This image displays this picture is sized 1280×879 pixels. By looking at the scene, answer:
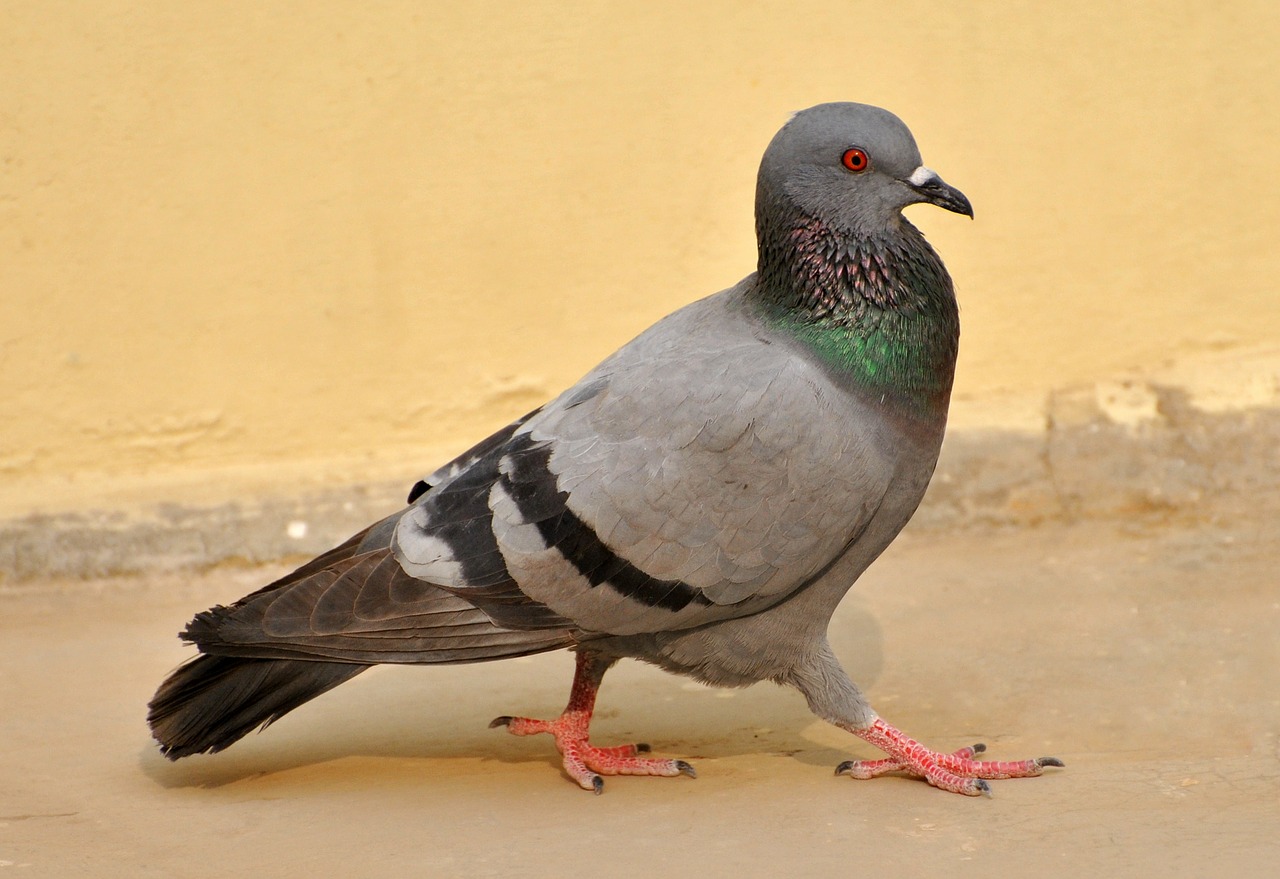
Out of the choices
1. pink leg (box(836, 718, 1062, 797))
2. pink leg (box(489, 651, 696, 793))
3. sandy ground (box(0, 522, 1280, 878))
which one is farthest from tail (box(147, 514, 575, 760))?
pink leg (box(836, 718, 1062, 797))

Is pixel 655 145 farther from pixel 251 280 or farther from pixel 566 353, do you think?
pixel 251 280

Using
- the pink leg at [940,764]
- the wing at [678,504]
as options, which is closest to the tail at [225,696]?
the wing at [678,504]

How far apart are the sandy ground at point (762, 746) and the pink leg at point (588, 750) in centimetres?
5

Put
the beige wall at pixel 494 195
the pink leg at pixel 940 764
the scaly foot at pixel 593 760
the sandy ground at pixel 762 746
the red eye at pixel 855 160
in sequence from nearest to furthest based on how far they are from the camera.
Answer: the sandy ground at pixel 762 746 < the red eye at pixel 855 160 < the pink leg at pixel 940 764 < the scaly foot at pixel 593 760 < the beige wall at pixel 494 195

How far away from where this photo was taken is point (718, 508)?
3.54 meters

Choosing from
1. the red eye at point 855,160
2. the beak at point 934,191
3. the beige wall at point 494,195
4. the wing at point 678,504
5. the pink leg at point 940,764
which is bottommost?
the pink leg at point 940,764

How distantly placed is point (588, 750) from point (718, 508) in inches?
37.3

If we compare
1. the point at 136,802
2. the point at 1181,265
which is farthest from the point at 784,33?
the point at 136,802

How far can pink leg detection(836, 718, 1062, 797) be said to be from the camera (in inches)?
148

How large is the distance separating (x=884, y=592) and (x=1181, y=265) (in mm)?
1932

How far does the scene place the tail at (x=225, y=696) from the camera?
3.82 metres

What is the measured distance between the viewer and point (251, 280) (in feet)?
18.6

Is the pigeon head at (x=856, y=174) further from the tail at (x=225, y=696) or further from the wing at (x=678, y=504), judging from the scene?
the tail at (x=225, y=696)

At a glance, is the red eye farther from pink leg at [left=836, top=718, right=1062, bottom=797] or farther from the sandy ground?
the sandy ground
